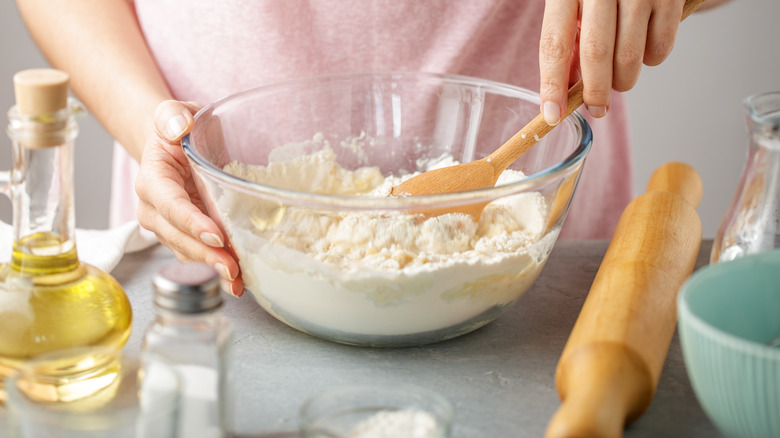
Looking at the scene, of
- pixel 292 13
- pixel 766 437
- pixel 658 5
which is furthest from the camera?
pixel 292 13

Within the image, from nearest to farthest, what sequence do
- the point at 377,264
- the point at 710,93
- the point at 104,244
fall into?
the point at 377,264 < the point at 104,244 < the point at 710,93

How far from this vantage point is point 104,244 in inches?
44.4

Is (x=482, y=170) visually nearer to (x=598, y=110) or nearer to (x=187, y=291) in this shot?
(x=598, y=110)

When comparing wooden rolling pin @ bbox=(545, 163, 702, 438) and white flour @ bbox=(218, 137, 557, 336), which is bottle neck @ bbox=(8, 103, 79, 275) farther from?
wooden rolling pin @ bbox=(545, 163, 702, 438)

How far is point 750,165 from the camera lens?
0.81 meters

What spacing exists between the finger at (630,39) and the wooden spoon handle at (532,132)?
0.06 metres

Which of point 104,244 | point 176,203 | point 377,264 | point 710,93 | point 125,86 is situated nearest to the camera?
point 377,264

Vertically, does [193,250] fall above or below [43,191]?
below

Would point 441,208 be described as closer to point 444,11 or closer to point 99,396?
point 99,396

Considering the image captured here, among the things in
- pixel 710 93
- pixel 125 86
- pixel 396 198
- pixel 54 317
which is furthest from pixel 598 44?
pixel 710 93

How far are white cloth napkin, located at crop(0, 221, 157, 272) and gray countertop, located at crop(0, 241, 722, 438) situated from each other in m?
0.07

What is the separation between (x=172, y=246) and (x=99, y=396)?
13.0 inches

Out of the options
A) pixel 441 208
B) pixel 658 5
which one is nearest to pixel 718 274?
pixel 441 208

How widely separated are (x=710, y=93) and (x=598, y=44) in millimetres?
2564
